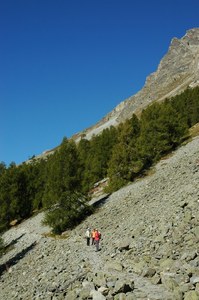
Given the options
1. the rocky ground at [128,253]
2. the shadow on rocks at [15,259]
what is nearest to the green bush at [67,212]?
the rocky ground at [128,253]

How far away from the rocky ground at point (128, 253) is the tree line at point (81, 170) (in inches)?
168

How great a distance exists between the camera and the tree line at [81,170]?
5428 centimetres

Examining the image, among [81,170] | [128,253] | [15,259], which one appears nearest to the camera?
[128,253]

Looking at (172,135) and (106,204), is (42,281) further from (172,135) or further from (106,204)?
(172,135)

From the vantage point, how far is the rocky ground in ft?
67.0

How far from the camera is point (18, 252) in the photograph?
50219 mm

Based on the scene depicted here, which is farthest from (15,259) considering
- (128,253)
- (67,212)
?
(128,253)

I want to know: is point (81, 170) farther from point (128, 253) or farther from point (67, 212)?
point (128, 253)

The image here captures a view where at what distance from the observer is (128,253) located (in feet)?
96.0

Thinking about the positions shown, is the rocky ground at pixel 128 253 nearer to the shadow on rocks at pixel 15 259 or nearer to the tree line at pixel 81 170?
the shadow on rocks at pixel 15 259

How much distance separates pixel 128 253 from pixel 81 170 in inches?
1158

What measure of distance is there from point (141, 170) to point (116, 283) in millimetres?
48130

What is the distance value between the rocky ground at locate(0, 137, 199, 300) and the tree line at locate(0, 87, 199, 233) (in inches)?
168

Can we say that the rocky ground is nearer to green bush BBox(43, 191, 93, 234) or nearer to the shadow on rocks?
the shadow on rocks
